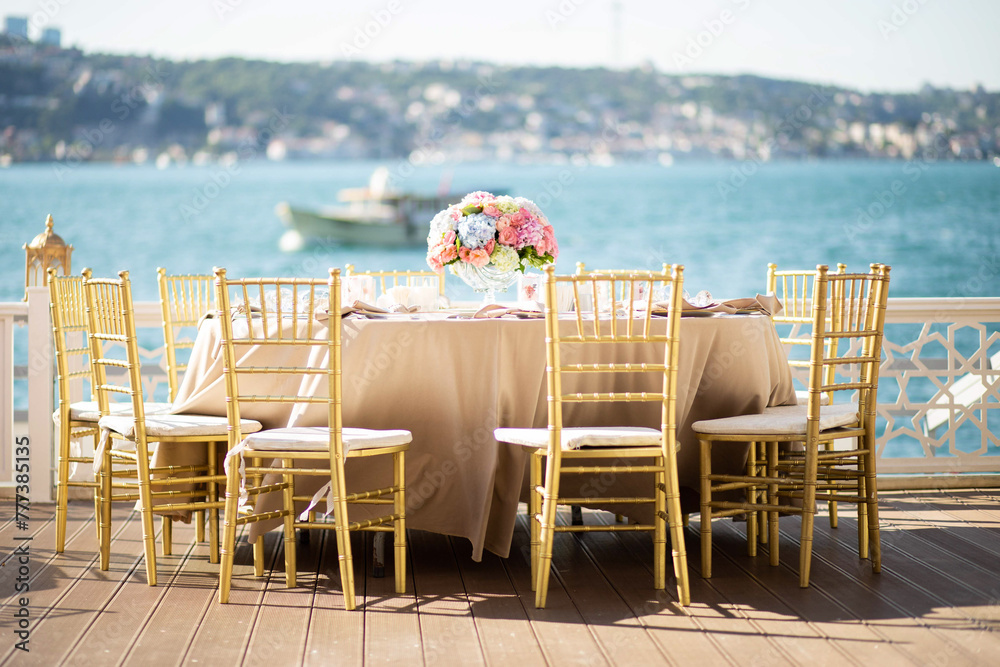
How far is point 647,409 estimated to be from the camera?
3.63 meters

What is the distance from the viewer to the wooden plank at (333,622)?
8.67 ft

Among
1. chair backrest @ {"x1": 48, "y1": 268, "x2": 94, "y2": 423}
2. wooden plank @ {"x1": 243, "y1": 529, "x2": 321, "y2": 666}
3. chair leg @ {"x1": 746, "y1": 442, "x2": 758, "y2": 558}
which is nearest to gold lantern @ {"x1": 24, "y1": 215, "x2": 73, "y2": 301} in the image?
chair backrest @ {"x1": 48, "y1": 268, "x2": 94, "y2": 423}

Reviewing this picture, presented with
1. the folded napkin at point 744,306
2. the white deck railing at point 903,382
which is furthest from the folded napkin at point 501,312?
the white deck railing at point 903,382

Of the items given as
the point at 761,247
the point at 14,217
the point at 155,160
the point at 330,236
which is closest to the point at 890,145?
the point at 761,247

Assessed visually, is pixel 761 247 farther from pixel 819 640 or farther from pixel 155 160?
pixel 819 640

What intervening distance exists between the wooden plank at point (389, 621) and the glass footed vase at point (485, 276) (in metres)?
1.15

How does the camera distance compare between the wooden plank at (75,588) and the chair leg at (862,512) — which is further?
the chair leg at (862,512)

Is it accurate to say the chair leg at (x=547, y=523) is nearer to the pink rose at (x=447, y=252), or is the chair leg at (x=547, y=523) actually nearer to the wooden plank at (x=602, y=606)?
the wooden plank at (x=602, y=606)

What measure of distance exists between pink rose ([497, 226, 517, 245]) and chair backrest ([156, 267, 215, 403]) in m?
1.32

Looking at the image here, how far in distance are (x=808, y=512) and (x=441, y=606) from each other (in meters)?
1.24

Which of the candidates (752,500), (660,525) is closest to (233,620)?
(660,525)

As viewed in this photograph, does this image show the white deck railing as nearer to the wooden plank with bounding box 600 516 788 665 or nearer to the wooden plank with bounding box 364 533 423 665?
the wooden plank with bounding box 600 516 788 665

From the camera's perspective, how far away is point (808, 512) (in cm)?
324

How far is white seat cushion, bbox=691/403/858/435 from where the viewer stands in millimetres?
3289
